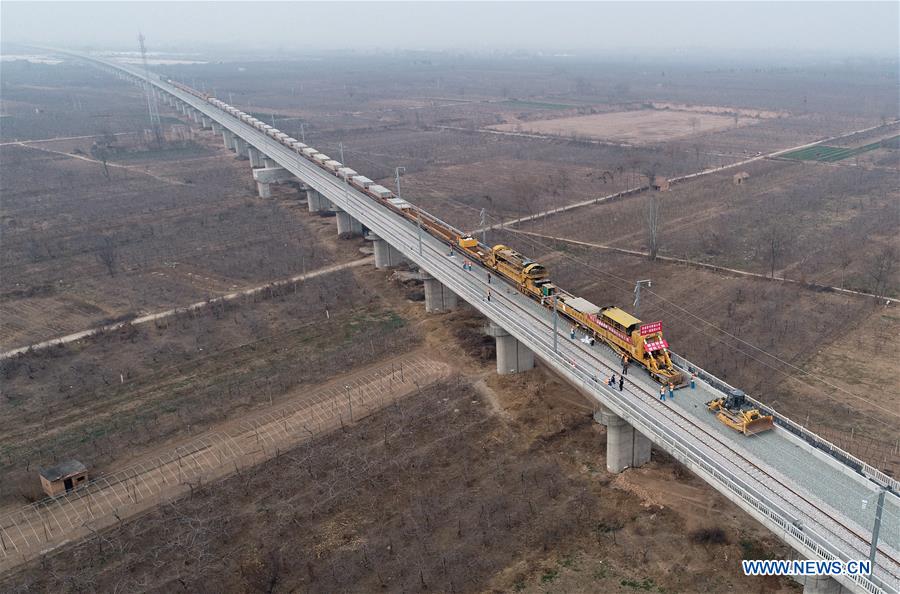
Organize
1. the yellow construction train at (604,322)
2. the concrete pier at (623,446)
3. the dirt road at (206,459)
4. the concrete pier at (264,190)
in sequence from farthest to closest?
the concrete pier at (264,190)
the yellow construction train at (604,322)
the concrete pier at (623,446)
the dirt road at (206,459)

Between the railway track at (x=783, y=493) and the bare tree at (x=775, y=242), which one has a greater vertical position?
the railway track at (x=783, y=493)

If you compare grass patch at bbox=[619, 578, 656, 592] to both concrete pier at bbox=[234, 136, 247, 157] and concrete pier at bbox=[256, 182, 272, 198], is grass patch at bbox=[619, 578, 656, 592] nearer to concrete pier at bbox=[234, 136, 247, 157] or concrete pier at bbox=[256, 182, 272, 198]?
concrete pier at bbox=[256, 182, 272, 198]

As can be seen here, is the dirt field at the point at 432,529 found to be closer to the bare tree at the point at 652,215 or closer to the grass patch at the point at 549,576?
the grass patch at the point at 549,576

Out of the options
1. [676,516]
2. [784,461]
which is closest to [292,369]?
[676,516]

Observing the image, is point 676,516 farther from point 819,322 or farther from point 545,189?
point 545,189

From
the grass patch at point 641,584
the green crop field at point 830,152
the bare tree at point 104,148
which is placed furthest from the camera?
the bare tree at point 104,148

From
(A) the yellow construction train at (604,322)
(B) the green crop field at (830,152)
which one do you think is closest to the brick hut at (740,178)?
(B) the green crop field at (830,152)

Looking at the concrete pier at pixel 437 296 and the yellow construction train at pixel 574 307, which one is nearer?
the yellow construction train at pixel 574 307

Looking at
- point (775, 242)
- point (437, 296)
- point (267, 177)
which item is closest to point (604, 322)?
point (437, 296)

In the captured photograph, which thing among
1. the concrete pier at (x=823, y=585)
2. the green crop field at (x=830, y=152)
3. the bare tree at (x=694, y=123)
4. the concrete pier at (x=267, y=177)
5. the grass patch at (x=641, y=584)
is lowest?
the grass patch at (x=641, y=584)
